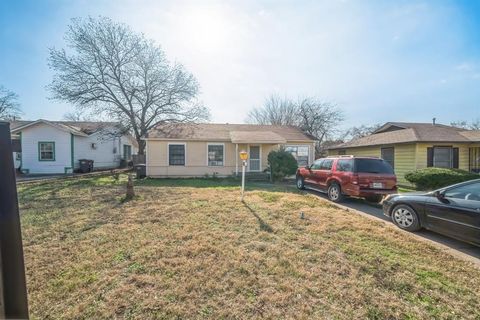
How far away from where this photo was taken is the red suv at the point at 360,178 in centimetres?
795

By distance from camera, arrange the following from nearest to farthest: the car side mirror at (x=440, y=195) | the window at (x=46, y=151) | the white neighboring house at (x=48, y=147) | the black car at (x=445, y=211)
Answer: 1. the black car at (x=445, y=211)
2. the car side mirror at (x=440, y=195)
3. the white neighboring house at (x=48, y=147)
4. the window at (x=46, y=151)

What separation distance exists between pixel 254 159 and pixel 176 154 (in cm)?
528

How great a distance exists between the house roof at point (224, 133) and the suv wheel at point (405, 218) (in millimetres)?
9994

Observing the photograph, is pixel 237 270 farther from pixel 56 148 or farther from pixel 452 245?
pixel 56 148

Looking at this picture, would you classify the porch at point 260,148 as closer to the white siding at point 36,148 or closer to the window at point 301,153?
Answer: the window at point 301,153

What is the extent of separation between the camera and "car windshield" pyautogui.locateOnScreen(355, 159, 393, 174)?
8.09 meters

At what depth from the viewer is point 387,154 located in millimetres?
15156

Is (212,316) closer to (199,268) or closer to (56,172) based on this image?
(199,268)

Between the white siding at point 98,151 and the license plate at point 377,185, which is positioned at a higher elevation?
A: the white siding at point 98,151

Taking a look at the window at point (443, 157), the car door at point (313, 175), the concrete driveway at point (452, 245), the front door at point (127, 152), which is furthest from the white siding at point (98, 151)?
the window at point (443, 157)


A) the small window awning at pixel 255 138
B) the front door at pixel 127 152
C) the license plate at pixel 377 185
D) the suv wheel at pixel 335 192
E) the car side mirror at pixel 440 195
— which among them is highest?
the small window awning at pixel 255 138

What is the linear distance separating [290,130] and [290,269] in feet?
55.2

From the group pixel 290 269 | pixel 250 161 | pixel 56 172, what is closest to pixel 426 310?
pixel 290 269

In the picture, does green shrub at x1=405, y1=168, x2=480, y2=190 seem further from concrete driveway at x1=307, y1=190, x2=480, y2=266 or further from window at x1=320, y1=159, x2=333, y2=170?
concrete driveway at x1=307, y1=190, x2=480, y2=266
